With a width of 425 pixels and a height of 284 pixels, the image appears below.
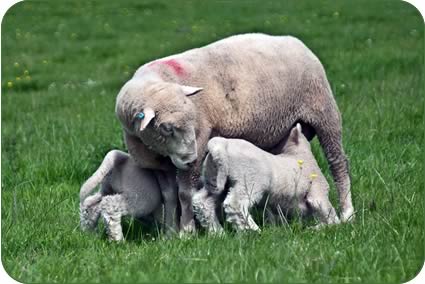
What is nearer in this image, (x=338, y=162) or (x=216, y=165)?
(x=216, y=165)

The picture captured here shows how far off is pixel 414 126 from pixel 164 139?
3.28 metres

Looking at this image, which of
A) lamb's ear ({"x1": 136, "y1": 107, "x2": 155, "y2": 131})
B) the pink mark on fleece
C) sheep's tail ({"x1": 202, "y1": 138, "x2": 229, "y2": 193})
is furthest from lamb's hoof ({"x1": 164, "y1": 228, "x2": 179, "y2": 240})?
the pink mark on fleece

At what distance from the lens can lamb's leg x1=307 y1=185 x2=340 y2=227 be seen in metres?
5.25

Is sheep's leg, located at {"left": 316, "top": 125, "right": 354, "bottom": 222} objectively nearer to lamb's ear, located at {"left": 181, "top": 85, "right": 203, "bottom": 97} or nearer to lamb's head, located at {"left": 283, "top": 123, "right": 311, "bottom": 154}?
lamb's head, located at {"left": 283, "top": 123, "right": 311, "bottom": 154}

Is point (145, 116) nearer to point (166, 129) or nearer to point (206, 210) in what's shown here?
point (166, 129)

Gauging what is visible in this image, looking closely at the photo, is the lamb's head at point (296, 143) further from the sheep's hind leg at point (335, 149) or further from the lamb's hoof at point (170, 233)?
the lamb's hoof at point (170, 233)

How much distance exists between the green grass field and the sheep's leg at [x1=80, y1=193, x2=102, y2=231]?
3.3 inches

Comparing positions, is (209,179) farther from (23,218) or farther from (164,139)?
(23,218)

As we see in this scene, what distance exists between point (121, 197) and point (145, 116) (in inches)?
24.1

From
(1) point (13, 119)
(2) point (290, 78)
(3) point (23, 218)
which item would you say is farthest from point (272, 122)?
(1) point (13, 119)

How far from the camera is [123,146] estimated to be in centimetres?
695

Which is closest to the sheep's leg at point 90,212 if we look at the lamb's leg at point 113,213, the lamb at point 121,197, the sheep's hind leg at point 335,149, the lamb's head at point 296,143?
the lamb at point 121,197

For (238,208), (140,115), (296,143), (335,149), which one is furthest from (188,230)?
(335,149)

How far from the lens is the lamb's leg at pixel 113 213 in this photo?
5117mm
